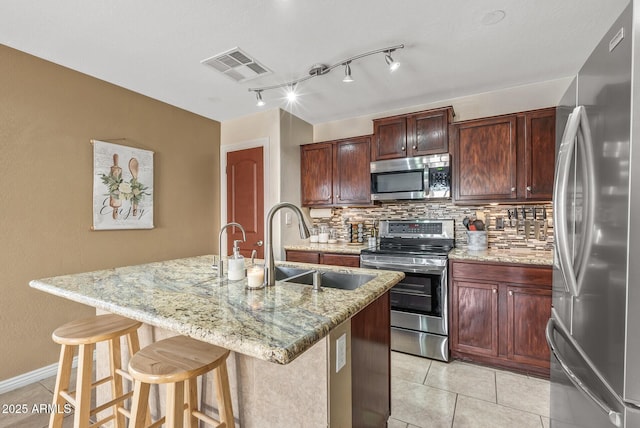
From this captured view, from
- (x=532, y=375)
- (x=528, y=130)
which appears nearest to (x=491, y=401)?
(x=532, y=375)

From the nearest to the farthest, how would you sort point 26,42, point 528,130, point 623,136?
point 623,136 < point 26,42 < point 528,130

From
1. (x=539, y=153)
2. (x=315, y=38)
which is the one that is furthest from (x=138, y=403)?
(x=539, y=153)

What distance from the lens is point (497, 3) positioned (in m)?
1.78

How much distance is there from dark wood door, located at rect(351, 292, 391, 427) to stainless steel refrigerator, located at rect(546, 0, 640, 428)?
30.0 inches

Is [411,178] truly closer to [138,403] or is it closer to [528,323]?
[528,323]

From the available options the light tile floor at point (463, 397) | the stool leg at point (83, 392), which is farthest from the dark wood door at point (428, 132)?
the stool leg at point (83, 392)

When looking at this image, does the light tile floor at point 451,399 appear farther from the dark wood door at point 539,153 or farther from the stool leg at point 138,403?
the dark wood door at point 539,153

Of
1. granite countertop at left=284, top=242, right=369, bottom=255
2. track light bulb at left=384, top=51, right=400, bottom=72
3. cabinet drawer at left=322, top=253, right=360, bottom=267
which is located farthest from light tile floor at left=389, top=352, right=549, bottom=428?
track light bulb at left=384, top=51, right=400, bottom=72

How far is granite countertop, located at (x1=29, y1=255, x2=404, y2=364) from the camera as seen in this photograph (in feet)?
2.76

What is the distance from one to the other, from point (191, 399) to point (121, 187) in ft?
7.65

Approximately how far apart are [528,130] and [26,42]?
400 cm

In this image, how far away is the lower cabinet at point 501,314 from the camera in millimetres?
2318

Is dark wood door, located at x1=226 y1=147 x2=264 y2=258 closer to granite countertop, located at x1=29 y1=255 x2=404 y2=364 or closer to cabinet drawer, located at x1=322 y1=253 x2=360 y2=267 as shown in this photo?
cabinet drawer, located at x1=322 y1=253 x2=360 y2=267

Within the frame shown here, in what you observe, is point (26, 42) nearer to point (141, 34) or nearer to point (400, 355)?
point (141, 34)
